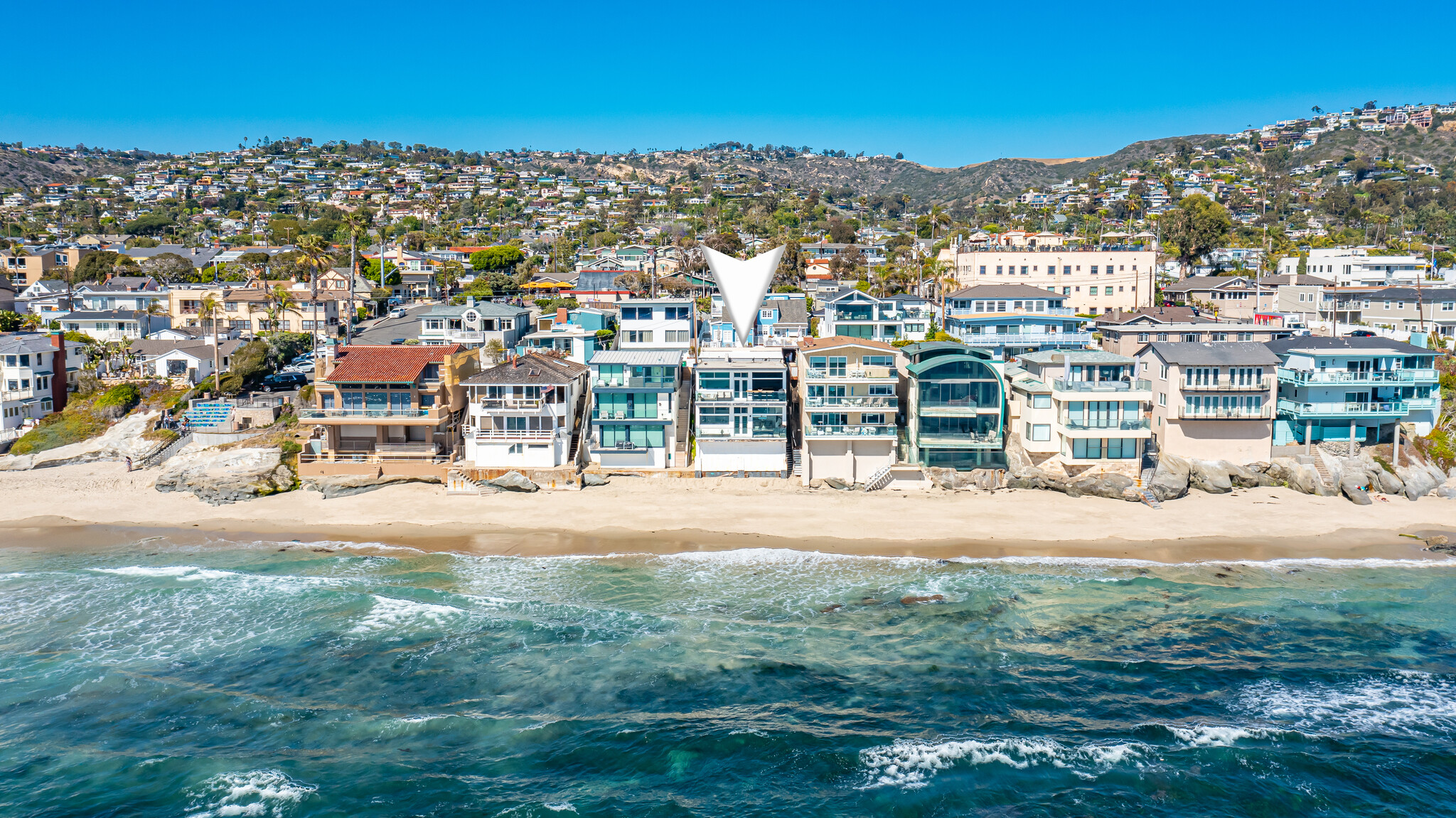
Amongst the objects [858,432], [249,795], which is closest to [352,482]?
[249,795]

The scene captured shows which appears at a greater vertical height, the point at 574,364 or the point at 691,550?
the point at 574,364

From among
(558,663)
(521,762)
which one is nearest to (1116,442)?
(558,663)

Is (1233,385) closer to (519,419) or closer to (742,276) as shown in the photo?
(742,276)

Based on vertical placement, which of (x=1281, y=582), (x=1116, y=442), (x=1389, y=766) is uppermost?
(x=1116, y=442)

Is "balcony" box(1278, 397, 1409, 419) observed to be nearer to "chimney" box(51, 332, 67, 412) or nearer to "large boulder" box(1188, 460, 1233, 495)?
"large boulder" box(1188, 460, 1233, 495)

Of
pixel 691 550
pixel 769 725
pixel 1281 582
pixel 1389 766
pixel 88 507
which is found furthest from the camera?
pixel 88 507

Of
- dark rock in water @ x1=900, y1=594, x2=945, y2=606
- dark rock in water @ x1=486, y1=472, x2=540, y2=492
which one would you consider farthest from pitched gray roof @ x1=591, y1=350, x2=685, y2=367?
dark rock in water @ x1=900, y1=594, x2=945, y2=606

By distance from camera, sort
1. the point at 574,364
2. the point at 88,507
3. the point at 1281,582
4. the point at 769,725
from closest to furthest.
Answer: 1. the point at 769,725
2. the point at 1281,582
3. the point at 88,507
4. the point at 574,364

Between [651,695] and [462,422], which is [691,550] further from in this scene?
[462,422]
